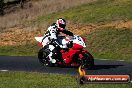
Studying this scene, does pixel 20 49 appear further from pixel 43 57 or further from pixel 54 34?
pixel 54 34

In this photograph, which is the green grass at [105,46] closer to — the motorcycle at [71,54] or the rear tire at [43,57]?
the motorcycle at [71,54]

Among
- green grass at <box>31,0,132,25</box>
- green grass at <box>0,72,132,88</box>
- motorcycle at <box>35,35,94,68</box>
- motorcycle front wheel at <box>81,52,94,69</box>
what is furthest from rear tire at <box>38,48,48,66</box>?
green grass at <box>31,0,132,25</box>

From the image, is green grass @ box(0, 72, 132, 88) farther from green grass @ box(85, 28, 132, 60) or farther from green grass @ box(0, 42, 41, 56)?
green grass @ box(0, 42, 41, 56)

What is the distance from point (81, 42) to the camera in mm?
18219

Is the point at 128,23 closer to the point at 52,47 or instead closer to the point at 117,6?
the point at 117,6

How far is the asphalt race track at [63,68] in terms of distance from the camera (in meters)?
17.5

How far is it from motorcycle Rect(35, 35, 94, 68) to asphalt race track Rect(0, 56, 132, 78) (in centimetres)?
30

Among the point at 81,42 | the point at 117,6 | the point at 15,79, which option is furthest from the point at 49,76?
the point at 117,6

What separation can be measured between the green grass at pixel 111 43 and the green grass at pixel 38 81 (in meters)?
7.80

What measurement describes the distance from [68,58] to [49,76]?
3.02m

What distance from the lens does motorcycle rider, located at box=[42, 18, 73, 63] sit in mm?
18688

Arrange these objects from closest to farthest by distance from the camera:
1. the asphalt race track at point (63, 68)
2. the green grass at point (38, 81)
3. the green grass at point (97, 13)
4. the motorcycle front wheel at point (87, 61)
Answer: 1. the green grass at point (38, 81)
2. the asphalt race track at point (63, 68)
3. the motorcycle front wheel at point (87, 61)
4. the green grass at point (97, 13)

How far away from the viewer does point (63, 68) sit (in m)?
18.7

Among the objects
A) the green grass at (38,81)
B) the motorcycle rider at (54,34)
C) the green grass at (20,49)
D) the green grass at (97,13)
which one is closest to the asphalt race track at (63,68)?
the motorcycle rider at (54,34)
